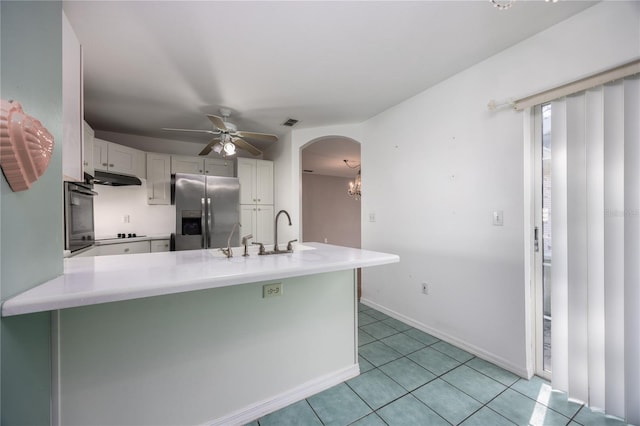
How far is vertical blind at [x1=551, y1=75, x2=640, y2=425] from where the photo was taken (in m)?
1.39

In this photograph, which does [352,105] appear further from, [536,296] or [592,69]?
[536,296]

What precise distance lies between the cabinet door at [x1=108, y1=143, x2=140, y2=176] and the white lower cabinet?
1.63 m

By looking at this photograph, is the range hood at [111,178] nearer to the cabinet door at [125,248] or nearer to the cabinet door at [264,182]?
the cabinet door at [125,248]

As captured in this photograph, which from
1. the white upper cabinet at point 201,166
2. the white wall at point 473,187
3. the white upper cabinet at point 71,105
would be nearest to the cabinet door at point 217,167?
the white upper cabinet at point 201,166

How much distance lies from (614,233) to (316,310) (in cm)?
186

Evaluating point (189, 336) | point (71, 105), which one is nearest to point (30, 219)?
point (71, 105)

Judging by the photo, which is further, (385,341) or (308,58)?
A: (385,341)

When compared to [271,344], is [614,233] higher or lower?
higher

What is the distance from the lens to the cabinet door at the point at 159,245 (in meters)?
3.75

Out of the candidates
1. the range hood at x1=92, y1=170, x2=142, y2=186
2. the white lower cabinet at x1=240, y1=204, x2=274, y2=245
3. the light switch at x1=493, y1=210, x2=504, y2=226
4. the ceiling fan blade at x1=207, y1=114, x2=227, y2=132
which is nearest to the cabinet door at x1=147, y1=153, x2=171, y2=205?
the range hood at x1=92, y1=170, x2=142, y2=186

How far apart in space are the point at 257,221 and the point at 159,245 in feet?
4.97

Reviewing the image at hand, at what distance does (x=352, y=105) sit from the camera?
2916 mm

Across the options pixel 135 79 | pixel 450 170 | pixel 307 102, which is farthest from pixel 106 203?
pixel 450 170

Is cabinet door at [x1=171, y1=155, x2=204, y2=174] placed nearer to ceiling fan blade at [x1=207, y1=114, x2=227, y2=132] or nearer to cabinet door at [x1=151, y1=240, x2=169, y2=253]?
cabinet door at [x1=151, y1=240, x2=169, y2=253]
